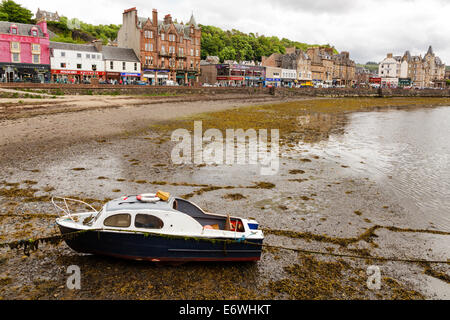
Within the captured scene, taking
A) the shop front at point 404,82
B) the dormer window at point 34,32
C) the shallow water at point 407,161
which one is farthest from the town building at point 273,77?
the shallow water at point 407,161

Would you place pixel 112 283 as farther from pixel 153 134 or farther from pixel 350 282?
pixel 153 134

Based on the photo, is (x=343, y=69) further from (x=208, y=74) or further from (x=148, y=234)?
(x=148, y=234)

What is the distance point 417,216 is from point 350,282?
5368mm

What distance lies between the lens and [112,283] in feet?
23.9

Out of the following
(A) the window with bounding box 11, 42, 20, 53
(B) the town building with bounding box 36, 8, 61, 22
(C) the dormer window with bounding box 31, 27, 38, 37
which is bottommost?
(A) the window with bounding box 11, 42, 20, 53

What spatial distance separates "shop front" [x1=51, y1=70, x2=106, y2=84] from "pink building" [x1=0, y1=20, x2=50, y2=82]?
148 centimetres

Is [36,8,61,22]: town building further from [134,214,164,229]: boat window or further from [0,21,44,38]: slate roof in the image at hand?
[134,214,164,229]: boat window

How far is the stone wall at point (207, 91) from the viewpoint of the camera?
44.2 metres

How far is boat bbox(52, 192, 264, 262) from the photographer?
7621 mm

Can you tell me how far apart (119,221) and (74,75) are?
60.1 metres

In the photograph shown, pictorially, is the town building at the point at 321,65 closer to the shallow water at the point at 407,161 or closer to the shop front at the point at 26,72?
the shop front at the point at 26,72

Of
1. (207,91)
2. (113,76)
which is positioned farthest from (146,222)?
(113,76)

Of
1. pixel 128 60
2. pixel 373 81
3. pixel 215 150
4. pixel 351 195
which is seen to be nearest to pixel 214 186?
pixel 351 195

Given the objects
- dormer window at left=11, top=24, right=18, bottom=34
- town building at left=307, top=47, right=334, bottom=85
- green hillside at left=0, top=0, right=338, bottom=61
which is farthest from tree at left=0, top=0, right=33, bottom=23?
town building at left=307, top=47, right=334, bottom=85
